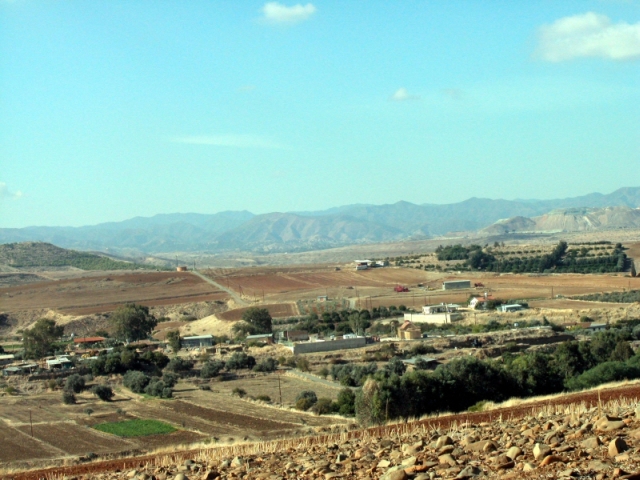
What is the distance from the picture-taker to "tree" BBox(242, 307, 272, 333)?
61.9 meters

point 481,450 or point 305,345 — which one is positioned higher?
point 481,450

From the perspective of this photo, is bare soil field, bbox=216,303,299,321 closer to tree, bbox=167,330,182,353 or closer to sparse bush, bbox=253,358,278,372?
tree, bbox=167,330,182,353

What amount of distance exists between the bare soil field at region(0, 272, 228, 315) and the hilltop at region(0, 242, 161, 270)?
171 ft

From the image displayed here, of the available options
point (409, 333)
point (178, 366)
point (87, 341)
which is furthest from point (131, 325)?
point (409, 333)

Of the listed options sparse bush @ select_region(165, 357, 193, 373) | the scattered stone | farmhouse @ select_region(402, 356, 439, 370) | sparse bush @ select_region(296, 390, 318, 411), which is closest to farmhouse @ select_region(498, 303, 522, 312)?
farmhouse @ select_region(402, 356, 439, 370)

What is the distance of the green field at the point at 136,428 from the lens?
1071 inches

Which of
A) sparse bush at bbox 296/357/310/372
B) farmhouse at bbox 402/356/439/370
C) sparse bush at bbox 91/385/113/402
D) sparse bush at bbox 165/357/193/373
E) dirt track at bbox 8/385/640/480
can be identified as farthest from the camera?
sparse bush at bbox 165/357/193/373

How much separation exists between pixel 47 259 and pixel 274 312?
375 feet

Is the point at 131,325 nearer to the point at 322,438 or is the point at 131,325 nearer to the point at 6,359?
the point at 6,359

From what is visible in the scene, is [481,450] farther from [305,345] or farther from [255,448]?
[305,345]

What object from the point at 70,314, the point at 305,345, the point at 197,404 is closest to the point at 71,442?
the point at 197,404

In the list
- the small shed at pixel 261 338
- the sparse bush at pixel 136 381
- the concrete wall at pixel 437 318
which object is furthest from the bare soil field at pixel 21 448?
the concrete wall at pixel 437 318

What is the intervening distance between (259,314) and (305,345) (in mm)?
15142

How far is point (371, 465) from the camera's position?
338 inches
